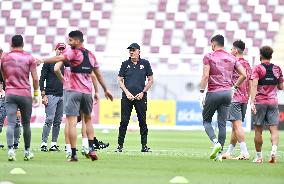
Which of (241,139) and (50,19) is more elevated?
(50,19)

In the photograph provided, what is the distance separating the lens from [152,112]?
91.5 feet

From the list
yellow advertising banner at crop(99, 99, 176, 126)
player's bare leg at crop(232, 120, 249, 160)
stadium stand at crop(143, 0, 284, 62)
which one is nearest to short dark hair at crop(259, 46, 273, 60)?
player's bare leg at crop(232, 120, 249, 160)

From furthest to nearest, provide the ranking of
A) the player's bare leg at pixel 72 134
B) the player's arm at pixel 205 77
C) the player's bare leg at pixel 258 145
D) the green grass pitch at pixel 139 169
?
the player's bare leg at pixel 258 145, the player's arm at pixel 205 77, the player's bare leg at pixel 72 134, the green grass pitch at pixel 139 169

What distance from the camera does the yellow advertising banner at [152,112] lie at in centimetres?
2762

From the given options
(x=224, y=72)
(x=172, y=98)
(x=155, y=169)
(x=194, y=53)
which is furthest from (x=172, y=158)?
(x=194, y=53)

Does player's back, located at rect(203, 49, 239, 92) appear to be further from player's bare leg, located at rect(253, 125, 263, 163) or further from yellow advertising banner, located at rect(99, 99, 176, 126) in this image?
yellow advertising banner, located at rect(99, 99, 176, 126)

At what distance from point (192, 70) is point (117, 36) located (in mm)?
3038

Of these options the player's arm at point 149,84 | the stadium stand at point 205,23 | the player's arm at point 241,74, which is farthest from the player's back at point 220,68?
the stadium stand at point 205,23

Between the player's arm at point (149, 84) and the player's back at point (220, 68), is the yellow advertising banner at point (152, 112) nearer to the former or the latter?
the player's arm at point (149, 84)

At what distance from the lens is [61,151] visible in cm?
1584

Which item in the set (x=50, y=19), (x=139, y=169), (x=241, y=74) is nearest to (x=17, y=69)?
(x=139, y=169)

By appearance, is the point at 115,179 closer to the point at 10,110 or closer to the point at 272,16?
the point at 10,110

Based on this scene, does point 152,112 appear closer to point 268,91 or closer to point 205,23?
point 205,23

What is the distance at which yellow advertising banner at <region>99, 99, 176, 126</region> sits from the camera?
2762 cm
